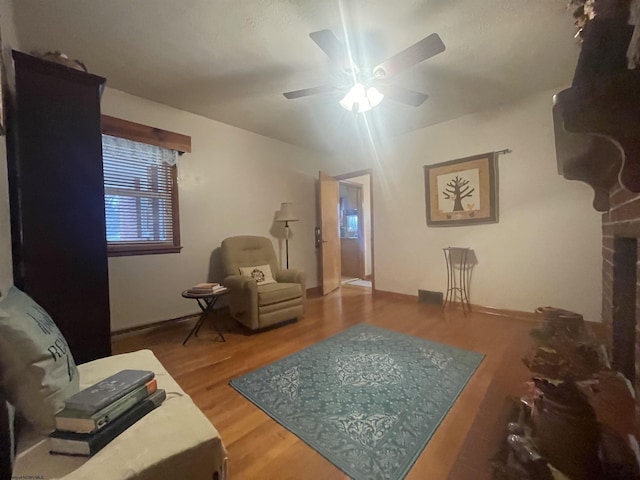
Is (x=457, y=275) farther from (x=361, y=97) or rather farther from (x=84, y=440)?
(x=84, y=440)

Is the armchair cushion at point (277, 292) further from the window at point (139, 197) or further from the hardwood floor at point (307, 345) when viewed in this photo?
the window at point (139, 197)

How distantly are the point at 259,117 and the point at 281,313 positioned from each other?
7.88 feet

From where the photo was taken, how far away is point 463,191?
3.30 m

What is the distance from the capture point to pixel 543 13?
1.69 meters

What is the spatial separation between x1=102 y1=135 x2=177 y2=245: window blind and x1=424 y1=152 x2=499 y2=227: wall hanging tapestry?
334 cm

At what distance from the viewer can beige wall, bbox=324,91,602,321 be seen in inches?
103

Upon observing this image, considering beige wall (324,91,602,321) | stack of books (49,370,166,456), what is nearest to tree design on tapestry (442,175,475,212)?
beige wall (324,91,602,321)

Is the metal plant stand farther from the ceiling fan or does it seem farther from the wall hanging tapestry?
the ceiling fan

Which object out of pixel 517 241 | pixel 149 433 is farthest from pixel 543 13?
pixel 149 433

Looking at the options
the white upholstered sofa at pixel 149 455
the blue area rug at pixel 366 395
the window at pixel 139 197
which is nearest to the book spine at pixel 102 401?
the white upholstered sofa at pixel 149 455

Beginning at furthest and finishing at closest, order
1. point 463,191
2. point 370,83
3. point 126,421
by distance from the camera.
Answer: point 463,191 → point 370,83 → point 126,421

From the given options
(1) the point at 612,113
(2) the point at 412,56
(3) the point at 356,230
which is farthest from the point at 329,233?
(1) the point at 612,113

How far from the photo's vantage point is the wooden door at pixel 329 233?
4.30 metres

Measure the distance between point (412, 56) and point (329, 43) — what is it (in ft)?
1.83
